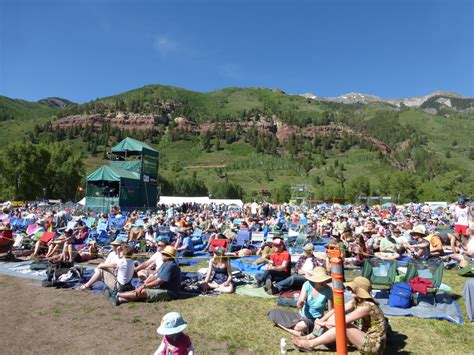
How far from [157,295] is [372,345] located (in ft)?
12.9

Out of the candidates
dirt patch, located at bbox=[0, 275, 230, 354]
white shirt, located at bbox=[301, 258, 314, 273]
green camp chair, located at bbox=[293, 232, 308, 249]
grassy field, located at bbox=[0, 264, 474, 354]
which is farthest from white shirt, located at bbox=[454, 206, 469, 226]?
dirt patch, located at bbox=[0, 275, 230, 354]

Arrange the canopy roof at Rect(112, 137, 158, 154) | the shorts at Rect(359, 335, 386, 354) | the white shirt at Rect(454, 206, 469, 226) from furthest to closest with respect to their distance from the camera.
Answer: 1. the canopy roof at Rect(112, 137, 158, 154)
2. the white shirt at Rect(454, 206, 469, 226)
3. the shorts at Rect(359, 335, 386, 354)

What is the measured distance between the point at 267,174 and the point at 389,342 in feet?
364

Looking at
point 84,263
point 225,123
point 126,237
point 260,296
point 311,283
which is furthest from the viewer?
point 225,123

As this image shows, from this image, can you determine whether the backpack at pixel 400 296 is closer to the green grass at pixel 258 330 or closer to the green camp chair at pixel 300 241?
the green grass at pixel 258 330

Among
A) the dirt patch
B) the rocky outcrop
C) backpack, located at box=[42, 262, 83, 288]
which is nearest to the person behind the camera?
the dirt patch

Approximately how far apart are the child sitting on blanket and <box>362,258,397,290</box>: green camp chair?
483 centimetres

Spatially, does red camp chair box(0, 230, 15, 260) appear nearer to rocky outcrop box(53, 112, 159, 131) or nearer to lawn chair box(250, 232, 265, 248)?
lawn chair box(250, 232, 265, 248)

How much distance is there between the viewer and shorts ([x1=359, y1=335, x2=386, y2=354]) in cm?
407

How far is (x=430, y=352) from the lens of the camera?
15.4ft

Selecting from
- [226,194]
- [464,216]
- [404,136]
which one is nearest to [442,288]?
[464,216]

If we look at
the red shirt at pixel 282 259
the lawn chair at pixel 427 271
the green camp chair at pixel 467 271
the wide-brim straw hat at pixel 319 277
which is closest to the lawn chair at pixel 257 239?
the red shirt at pixel 282 259

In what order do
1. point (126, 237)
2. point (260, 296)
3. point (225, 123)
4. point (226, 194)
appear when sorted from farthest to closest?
point (225, 123)
point (226, 194)
point (126, 237)
point (260, 296)

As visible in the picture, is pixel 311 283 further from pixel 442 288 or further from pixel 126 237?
pixel 126 237
